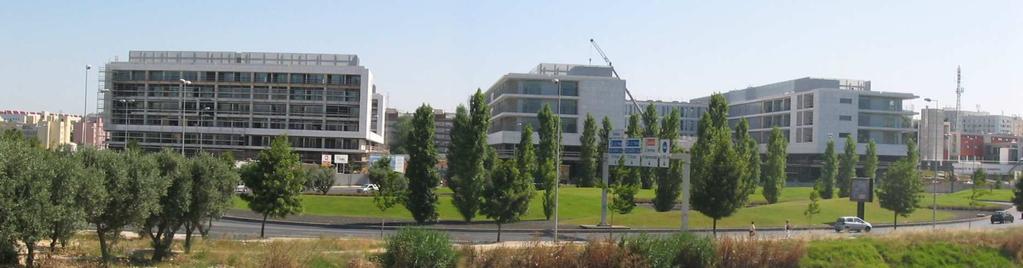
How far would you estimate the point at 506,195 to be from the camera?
4953 centimetres

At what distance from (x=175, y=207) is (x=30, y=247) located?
650 centimetres

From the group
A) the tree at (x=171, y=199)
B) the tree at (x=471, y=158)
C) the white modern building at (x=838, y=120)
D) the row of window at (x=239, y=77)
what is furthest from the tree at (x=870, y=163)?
the tree at (x=171, y=199)

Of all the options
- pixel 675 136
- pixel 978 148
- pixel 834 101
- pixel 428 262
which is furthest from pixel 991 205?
pixel 978 148

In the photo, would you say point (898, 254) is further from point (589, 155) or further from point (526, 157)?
point (589, 155)

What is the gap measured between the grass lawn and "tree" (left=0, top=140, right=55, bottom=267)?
35.5 meters

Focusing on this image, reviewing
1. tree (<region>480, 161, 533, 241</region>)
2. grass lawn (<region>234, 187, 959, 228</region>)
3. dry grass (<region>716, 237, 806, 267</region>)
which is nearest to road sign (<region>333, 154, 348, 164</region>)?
grass lawn (<region>234, 187, 959, 228</region>)

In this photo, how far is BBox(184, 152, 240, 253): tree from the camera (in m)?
34.5

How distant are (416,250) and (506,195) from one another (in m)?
17.4

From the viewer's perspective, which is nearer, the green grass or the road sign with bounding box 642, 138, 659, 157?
the green grass

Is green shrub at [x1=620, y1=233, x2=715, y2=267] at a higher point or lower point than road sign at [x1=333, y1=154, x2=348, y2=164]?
lower

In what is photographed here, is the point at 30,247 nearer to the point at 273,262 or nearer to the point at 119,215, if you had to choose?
the point at 119,215

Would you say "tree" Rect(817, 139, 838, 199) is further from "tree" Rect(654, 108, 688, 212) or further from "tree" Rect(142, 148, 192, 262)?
"tree" Rect(142, 148, 192, 262)

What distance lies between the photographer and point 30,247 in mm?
27188

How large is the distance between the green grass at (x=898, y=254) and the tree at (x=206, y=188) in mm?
24870
